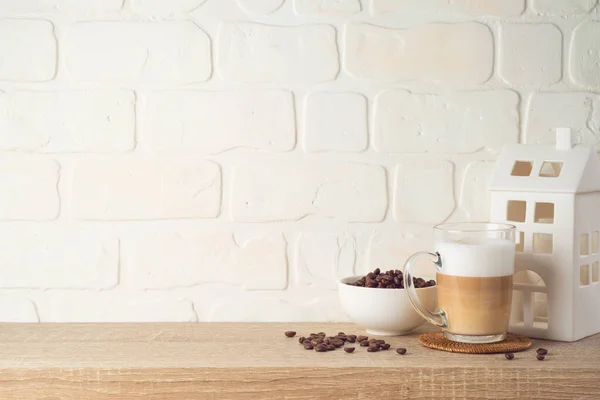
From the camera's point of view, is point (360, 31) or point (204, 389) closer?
point (204, 389)

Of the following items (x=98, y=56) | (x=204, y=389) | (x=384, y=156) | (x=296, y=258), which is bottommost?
(x=204, y=389)

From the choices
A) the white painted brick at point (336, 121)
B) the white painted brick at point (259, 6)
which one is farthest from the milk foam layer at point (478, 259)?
the white painted brick at point (259, 6)

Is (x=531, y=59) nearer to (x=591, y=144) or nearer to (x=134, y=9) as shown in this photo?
(x=591, y=144)

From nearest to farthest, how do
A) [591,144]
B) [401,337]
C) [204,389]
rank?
[204,389]
[401,337]
[591,144]

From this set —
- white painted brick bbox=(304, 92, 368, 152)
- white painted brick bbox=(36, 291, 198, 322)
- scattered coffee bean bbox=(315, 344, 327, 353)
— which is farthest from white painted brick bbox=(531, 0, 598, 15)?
white painted brick bbox=(36, 291, 198, 322)

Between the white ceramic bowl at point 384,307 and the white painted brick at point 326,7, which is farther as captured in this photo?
the white painted brick at point 326,7

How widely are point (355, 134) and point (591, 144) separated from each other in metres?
0.44

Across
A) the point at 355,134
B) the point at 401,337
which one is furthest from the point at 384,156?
the point at 401,337

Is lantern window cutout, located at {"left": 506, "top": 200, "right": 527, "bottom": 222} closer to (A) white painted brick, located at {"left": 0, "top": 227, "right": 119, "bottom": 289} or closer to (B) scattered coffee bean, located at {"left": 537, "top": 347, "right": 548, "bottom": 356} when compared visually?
(B) scattered coffee bean, located at {"left": 537, "top": 347, "right": 548, "bottom": 356}

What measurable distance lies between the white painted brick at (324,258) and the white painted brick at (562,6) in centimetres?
55

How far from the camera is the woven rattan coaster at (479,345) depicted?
113cm

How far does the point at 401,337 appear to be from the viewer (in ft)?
4.10

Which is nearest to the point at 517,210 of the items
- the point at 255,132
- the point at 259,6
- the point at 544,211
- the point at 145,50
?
the point at 544,211

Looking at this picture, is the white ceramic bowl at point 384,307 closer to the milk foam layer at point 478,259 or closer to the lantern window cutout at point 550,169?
the milk foam layer at point 478,259
